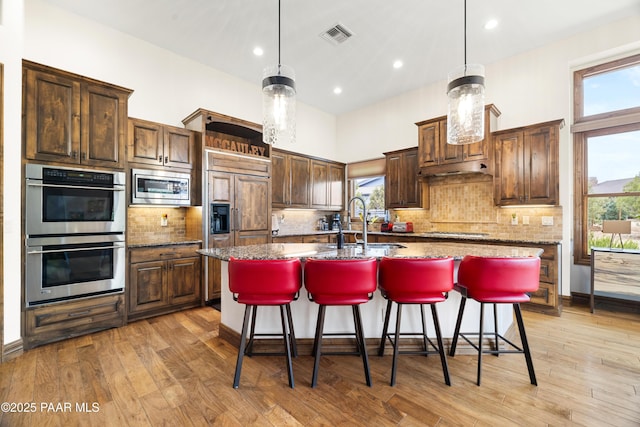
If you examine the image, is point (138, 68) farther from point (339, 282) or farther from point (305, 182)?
point (339, 282)

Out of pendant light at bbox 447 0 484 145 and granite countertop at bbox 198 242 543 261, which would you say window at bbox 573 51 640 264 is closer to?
granite countertop at bbox 198 242 543 261

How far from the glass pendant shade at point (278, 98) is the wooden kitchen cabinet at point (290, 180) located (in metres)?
2.68

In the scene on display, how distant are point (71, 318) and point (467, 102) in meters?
4.35

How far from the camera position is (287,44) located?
3871mm

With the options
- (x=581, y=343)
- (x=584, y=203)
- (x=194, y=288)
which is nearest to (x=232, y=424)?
(x=194, y=288)

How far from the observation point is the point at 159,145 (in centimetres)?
363

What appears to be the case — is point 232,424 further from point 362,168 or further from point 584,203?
point 362,168

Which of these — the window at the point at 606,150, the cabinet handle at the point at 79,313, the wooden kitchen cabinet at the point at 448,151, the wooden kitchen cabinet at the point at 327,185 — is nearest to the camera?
the cabinet handle at the point at 79,313

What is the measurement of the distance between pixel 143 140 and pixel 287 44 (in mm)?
2343

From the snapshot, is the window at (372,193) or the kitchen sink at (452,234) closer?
the kitchen sink at (452,234)

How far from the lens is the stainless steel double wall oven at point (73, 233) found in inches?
101

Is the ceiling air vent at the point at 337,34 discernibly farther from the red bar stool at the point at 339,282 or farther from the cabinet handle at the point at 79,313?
the cabinet handle at the point at 79,313

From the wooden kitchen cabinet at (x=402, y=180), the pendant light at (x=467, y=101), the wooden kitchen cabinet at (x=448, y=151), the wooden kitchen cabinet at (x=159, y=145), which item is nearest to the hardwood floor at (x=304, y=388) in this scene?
the pendant light at (x=467, y=101)

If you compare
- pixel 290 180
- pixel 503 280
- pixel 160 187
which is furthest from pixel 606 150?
pixel 160 187
